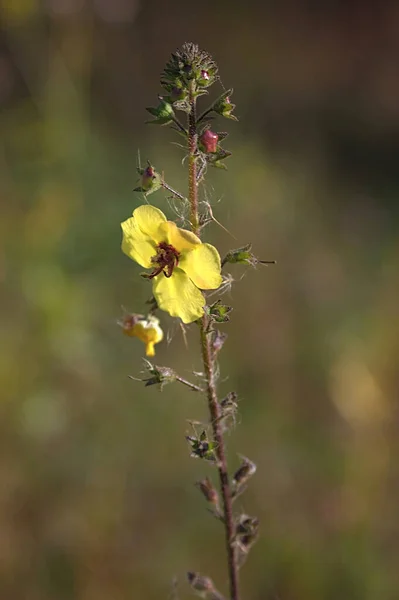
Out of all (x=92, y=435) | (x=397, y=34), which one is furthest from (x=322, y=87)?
(x=92, y=435)

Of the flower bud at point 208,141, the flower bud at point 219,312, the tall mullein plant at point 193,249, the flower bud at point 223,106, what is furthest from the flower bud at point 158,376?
the flower bud at point 223,106

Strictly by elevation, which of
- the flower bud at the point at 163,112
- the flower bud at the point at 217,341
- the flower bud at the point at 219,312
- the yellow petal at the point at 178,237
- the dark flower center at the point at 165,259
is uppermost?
the flower bud at the point at 163,112

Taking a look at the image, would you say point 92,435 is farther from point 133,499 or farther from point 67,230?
point 67,230

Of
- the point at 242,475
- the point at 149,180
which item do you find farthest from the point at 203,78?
the point at 242,475

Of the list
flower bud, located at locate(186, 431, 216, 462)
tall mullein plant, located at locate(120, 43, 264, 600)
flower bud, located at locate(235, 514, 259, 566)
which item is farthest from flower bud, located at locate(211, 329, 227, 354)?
flower bud, located at locate(235, 514, 259, 566)

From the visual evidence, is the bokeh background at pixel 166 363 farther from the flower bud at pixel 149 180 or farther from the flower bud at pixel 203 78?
the flower bud at pixel 203 78

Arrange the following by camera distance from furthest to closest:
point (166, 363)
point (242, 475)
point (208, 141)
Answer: point (166, 363)
point (242, 475)
point (208, 141)

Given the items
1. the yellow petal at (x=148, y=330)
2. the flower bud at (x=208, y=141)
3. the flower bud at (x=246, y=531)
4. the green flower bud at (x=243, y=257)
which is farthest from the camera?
the yellow petal at (x=148, y=330)

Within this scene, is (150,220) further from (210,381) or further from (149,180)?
(210,381)
